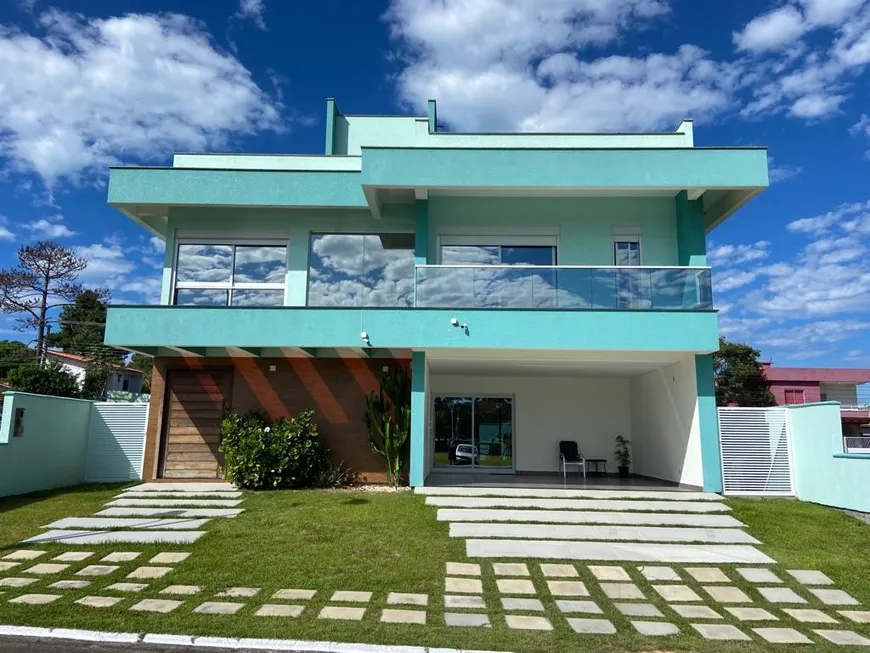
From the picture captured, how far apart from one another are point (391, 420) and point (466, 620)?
735 cm

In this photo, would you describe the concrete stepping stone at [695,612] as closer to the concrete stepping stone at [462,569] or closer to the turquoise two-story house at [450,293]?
the concrete stepping stone at [462,569]

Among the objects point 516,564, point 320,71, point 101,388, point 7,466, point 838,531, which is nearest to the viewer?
point 516,564

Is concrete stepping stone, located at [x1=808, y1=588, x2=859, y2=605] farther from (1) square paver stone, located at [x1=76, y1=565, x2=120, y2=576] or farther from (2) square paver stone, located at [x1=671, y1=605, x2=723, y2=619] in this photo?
(1) square paver stone, located at [x1=76, y1=565, x2=120, y2=576]

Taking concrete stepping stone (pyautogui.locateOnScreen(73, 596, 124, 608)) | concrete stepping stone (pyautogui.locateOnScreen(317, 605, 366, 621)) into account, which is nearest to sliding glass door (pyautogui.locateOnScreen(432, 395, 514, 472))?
concrete stepping stone (pyautogui.locateOnScreen(317, 605, 366, 621))

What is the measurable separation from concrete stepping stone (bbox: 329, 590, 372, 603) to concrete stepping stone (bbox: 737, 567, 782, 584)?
468 centimetres

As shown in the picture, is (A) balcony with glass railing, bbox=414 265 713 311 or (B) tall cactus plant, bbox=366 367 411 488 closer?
(A) balcony with glass railing, bbox=414 265 713 311

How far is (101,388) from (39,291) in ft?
26.2

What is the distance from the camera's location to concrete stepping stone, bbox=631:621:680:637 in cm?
564

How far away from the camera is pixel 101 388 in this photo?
33.0 m

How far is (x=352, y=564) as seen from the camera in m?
7.52

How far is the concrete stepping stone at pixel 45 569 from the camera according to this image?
7141 mm

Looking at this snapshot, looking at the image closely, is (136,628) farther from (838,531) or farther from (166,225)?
(166,225)

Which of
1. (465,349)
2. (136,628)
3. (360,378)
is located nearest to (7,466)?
(360,378)

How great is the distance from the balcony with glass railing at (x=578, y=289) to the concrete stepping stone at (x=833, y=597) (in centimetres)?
581
